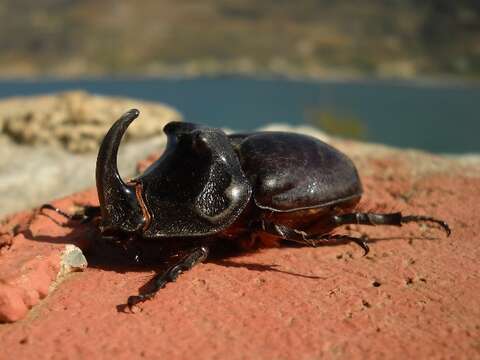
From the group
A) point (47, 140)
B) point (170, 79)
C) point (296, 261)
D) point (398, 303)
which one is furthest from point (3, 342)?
point (170, 79)

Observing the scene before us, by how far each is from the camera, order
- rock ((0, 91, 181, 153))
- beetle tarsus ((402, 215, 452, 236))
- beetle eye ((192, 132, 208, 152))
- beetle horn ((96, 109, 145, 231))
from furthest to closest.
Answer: rock ((0, 91, 181, 153))
beetle tarsus ((402, 215, 452, 236))
beetle eye ((192, 132, 208, 152))
beetle horn ((96, 109, 145, 231))

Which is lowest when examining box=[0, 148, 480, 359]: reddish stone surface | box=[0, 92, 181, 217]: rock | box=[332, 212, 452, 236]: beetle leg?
box=[0, 92, 181, 217]: rock

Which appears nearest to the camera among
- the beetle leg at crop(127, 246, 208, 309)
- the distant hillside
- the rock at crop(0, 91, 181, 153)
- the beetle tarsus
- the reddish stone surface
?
the reddish stone surface

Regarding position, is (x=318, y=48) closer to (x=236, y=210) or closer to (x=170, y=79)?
(x=170, y=79)

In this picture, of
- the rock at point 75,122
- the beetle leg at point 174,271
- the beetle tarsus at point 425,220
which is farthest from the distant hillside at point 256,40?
the beetle leg at point 174,271

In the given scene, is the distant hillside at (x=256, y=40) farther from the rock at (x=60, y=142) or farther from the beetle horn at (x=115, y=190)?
the beetle horn at (x=115, y=190)

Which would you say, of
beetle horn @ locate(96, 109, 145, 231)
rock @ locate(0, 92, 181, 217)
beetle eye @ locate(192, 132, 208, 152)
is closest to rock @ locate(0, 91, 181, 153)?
rock @ locate(0, 92, 181, 217)

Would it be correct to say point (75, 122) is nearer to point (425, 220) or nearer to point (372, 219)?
point (372, 219)

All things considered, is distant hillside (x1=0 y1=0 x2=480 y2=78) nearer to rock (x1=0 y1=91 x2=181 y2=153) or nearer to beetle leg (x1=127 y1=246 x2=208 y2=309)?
rock (x1=0 y1=91 x2=181 y2=153)
